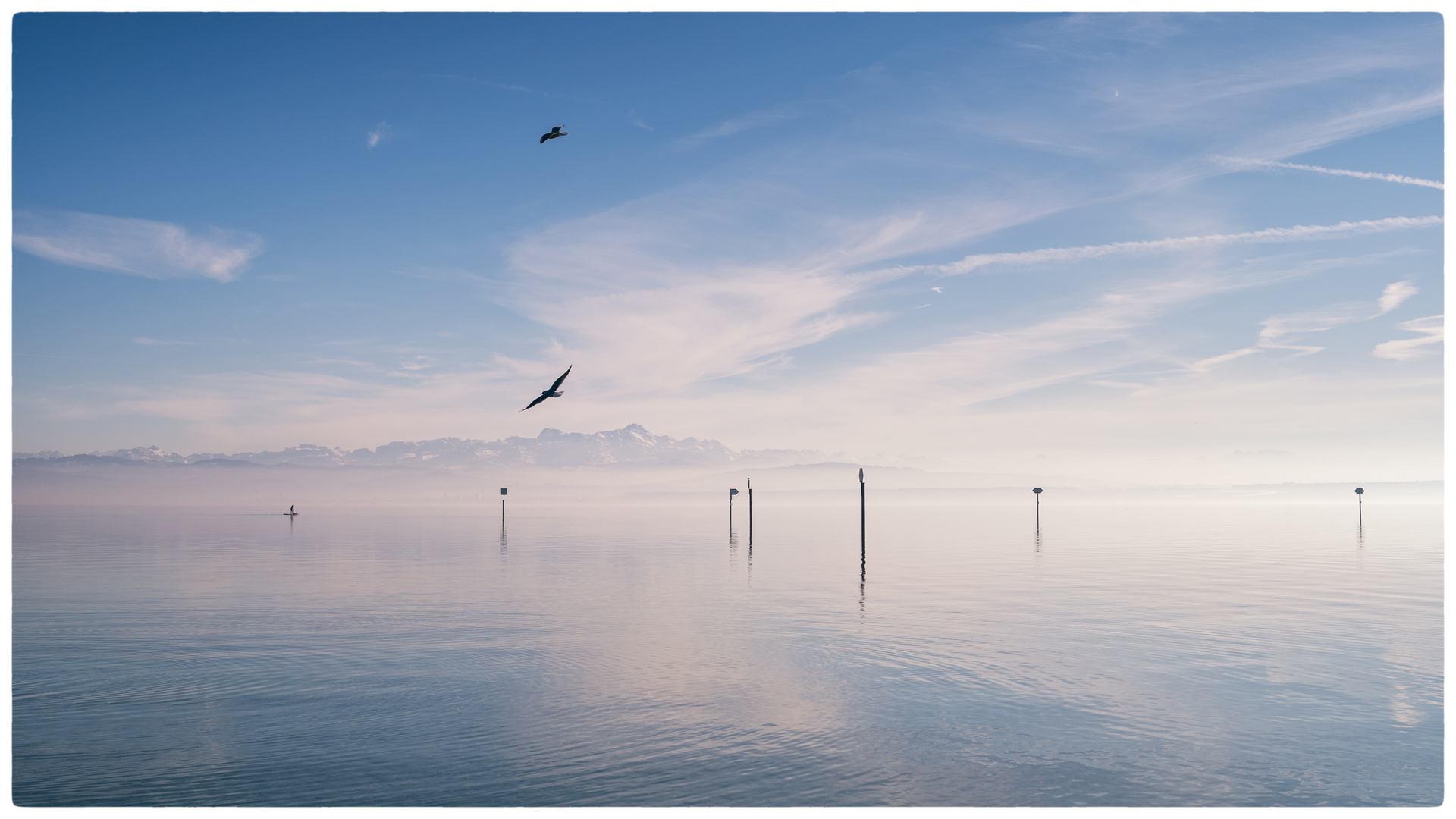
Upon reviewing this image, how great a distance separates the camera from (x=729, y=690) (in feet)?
68.0

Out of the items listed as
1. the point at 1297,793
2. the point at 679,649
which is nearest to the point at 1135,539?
the point at 679,649

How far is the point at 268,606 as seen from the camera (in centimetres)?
3441

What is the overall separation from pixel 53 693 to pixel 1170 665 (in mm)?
25547

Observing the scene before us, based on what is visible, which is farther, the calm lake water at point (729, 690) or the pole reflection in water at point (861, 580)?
the pole reflection in water at point (861, 580)

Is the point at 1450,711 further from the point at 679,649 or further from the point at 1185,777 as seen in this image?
the point at 679,649

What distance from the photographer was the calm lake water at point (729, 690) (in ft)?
48.8

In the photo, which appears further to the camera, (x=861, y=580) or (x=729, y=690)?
(x=861, y=580)

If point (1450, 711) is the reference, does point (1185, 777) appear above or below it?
below

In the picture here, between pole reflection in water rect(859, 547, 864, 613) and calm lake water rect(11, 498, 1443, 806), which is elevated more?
calm lake water rect(11, 498, 1443, 806)

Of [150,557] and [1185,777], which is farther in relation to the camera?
[150,557]

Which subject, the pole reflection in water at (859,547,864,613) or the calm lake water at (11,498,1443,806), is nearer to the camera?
the calm lake water at (11,498,1443,806)

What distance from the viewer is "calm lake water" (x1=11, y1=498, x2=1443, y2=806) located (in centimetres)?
1487

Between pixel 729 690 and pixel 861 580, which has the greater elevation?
pixel 729 690

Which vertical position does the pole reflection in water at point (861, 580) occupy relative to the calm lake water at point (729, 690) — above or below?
below
